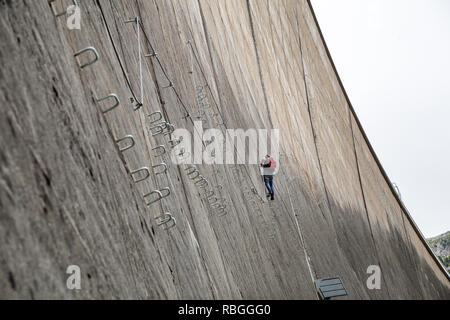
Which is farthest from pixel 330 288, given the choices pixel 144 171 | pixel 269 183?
pixel 144 171

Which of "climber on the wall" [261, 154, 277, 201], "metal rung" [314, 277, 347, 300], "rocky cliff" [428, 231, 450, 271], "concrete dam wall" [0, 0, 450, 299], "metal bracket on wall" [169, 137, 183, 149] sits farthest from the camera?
"rocky cliff" [428, 231, 450, 271]

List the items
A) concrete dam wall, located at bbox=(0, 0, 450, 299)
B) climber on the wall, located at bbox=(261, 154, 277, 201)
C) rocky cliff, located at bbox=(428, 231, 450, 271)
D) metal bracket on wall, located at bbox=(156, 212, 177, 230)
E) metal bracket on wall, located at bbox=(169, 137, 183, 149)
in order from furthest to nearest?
rocky cliff, located at bbox=(428, 231, 450, 271) → climber on the wall, located at bbox=(261, 154, 277, 201) → metal bracket on wall, located at bbox=(169, 137, 183, 149) → metal bracket on wall, located at bbox=(156, 212, 177, 230) → concrete dam wall, located at bbox=(0, 0, 450, 299)

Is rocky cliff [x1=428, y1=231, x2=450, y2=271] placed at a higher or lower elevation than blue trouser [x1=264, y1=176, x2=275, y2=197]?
lower

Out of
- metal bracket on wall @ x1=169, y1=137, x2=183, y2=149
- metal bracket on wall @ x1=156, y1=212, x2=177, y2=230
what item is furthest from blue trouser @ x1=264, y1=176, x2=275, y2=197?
metal bracket on wall @ x1=156, y1=212, x2=177, y2=230

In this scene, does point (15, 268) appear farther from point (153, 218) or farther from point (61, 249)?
point (153, 218)

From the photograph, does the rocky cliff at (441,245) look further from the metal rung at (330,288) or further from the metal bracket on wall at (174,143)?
the metal bracket on wall at (174,143)

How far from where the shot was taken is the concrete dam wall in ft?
5.15

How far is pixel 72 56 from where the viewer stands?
232 cm

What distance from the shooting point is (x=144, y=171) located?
122 inches

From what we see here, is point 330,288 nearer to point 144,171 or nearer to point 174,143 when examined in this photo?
point 174,143

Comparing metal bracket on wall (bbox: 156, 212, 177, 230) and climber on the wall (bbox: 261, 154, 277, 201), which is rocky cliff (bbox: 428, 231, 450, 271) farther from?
metal bracket on wall (bbox: 156, 212, 177, 230)

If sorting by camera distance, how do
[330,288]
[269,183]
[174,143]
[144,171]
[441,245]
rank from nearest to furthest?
[144,171] < [174,143] < [330,288] < [269,183] < [441,245]

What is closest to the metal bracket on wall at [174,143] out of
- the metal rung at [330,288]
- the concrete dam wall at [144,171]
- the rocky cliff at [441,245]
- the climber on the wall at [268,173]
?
the concrete dam wall at [144,171]

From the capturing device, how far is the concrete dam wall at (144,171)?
1568 mm
